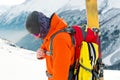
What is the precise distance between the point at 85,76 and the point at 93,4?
123 centimetres

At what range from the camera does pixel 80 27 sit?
9.53 feet

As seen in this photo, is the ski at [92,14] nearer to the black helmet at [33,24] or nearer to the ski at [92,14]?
the ski at [92,14]

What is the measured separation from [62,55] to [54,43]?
10 centimetres

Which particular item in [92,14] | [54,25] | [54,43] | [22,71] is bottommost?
[22,71]

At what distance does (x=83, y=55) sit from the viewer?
2.79 m

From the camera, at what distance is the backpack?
2.79 metres

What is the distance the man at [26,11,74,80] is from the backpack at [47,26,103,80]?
52 mm

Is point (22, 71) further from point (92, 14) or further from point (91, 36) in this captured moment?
point (91, 36)

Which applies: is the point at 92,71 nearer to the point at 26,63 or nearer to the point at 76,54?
the point at 76,54

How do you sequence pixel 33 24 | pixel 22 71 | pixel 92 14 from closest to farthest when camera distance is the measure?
pixel 33 24 → pixel 92 14 → pixel 22 71

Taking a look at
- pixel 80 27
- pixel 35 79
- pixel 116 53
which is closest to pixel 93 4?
pixel 80 27

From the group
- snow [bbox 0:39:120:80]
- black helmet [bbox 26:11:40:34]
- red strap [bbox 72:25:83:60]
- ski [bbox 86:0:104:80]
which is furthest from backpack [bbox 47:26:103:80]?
snow [bbox 0:39:120:80]

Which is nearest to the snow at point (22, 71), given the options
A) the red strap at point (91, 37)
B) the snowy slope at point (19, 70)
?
the snowy slope at point (19, 70)

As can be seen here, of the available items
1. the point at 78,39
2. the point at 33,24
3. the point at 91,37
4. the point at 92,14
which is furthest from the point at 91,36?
the point at 92,14
